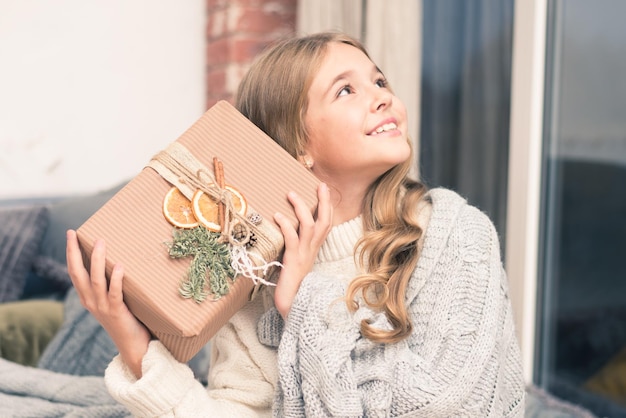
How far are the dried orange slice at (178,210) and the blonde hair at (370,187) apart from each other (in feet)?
0.98

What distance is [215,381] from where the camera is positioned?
1.37 meters

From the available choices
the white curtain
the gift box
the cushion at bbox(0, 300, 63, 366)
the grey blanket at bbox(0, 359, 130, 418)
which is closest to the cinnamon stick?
the gift box

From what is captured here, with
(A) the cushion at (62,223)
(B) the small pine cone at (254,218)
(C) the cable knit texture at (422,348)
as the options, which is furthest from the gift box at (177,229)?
(A) the cushion at (62,223)

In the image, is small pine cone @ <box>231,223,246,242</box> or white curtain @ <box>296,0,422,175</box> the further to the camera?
white curtain @ <box>296,0,422,175</box>

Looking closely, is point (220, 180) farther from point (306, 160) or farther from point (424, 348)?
point (424, 348)

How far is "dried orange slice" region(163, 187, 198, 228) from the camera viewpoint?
1105 millimetres

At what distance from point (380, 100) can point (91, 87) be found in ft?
5.36

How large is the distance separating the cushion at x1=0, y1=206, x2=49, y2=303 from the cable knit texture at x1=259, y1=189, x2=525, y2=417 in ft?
3.73

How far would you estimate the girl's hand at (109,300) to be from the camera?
108 centimetres

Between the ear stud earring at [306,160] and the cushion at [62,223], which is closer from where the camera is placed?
the ear stud earring at [306,160]

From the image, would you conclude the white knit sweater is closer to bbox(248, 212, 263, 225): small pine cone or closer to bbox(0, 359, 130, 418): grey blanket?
bbox(248, 212, 263, 225): small pine cone

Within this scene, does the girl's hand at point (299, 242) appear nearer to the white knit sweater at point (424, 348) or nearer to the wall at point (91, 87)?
the white knit sweater at point (424, 348)

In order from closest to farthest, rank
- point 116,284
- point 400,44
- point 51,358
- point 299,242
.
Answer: point 116,284 → point 299,242 → point 51,358 → point 400,44

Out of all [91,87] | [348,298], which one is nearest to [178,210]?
[348,298]
